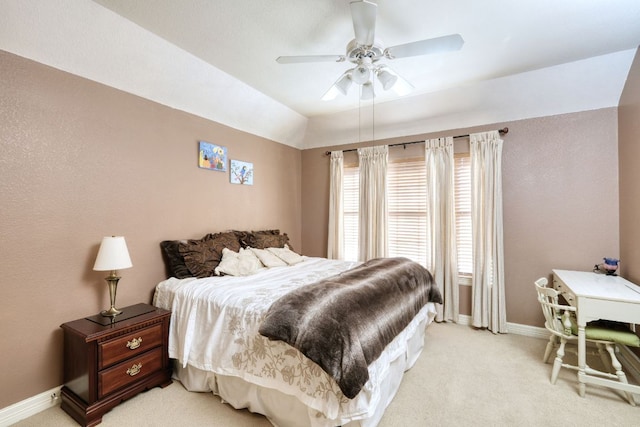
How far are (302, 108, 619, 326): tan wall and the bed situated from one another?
4.13 ft

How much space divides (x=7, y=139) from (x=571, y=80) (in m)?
4.85

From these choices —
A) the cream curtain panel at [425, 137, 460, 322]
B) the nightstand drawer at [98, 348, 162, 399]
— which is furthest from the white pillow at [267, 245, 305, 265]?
the cream curtain panel at [425, 137, 460, 322]

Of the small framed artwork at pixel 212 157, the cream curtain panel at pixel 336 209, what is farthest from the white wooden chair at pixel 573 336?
the small framed artwork at pixel 212 157

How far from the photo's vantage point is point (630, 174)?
105 inches

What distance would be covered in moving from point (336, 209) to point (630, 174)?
3220 mm

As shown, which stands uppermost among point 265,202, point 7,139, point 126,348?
point 7,139

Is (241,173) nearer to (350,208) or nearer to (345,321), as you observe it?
(350,208)

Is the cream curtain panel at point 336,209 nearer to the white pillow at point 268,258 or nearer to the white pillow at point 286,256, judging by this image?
the white pillow at point 286,256

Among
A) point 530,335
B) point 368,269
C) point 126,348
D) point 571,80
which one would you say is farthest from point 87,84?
point 530,335

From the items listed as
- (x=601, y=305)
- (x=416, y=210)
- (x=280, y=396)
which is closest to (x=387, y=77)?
(x=416, y=210)

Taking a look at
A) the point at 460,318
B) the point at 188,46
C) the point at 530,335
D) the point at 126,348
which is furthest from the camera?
the point at 460,318

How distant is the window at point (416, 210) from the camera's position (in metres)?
3.64

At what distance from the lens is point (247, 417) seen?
6.52 feet

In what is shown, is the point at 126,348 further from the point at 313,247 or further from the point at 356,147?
the point at 356,147
